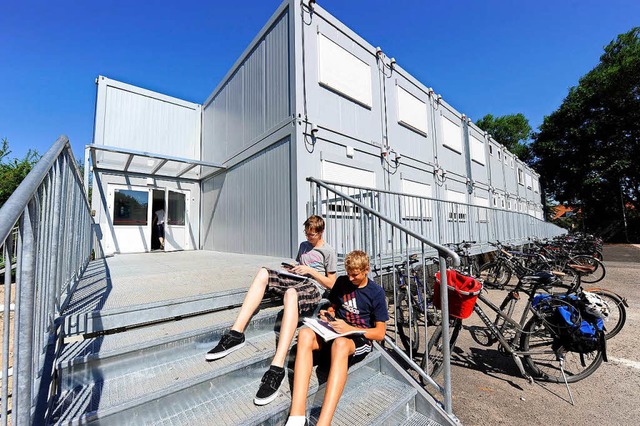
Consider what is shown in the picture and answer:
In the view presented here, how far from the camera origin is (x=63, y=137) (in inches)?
84.0

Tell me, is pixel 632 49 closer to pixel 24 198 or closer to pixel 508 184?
pixel 508 184

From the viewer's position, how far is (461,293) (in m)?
2.53

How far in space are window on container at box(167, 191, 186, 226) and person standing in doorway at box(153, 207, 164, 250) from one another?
26cm

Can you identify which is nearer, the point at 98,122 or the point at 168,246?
the point at 98,122

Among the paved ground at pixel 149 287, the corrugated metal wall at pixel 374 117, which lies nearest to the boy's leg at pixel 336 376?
the paved ground at pixel 149 287

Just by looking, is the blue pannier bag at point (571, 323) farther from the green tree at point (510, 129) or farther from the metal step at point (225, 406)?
the green tree at point (510, 129)

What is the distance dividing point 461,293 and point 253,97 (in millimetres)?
6327

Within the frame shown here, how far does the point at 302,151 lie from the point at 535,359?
448 centimetres

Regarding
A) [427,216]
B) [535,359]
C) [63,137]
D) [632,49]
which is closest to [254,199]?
[427,216]

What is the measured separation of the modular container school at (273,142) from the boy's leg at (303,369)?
10.7ft

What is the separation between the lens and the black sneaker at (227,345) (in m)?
2.01

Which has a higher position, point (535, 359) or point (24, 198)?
point (24, 198)

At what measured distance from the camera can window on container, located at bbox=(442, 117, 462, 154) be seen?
10625 mm

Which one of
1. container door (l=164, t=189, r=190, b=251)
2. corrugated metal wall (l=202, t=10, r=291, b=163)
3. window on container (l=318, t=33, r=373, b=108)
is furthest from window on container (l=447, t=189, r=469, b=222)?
container door (l=164, t=189, r=190, b=251)
